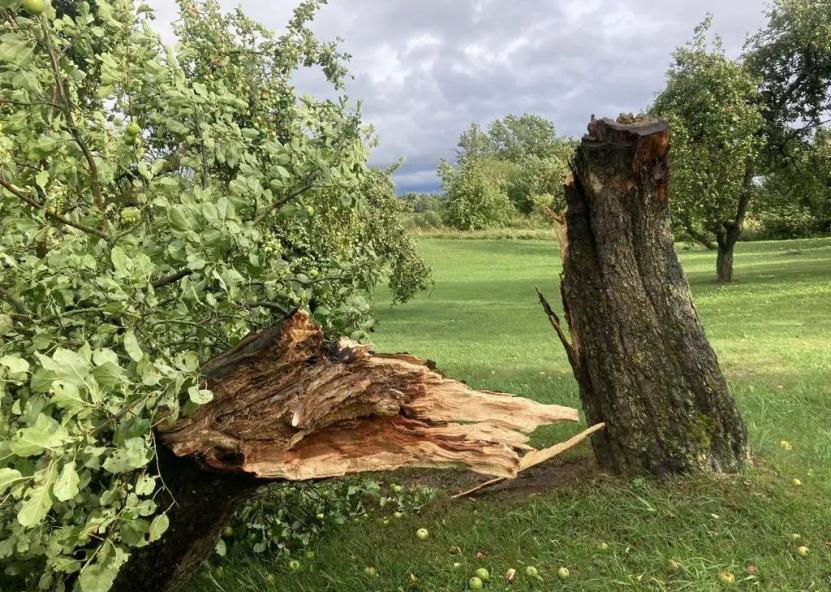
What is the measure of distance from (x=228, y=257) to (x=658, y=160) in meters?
2.81

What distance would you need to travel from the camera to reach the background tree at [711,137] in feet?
53.9

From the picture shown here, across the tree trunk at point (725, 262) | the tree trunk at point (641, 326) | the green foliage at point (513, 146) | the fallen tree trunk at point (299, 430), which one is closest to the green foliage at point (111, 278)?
the fallen tree trunk at point (299, 430)

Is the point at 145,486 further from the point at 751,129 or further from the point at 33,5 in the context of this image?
the point at 751,129

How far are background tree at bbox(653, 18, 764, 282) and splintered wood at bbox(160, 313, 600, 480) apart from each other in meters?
15.5

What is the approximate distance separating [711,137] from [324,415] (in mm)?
17021

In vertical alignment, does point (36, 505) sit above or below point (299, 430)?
above

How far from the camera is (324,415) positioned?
9.14ft

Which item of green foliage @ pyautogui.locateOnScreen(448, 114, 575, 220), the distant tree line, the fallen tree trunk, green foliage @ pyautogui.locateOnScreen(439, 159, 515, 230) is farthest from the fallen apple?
green foliage @ pyautogui.locateOnScreen(448, 114, 575, 220)

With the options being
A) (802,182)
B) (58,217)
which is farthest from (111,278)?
(802,182)

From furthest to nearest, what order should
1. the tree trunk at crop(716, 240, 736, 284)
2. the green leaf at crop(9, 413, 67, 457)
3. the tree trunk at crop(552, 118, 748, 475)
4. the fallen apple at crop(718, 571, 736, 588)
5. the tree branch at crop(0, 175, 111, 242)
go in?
the tree trunk at crop(716, 240, 736, 284) < the tree trunk at crop(552, 118, 748, 475) < the fallen apple at crop(718, 571, 736, 588) < the tree branch at crop(0, 175, 111, 242) < the green leaf at crop(9, 413, 67, 457)

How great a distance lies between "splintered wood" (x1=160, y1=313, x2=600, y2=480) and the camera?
268cm

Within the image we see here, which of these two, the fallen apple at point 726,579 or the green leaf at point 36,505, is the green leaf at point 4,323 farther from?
the fallen apple at point 726,579

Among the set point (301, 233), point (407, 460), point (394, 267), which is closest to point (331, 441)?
point (407, 460)

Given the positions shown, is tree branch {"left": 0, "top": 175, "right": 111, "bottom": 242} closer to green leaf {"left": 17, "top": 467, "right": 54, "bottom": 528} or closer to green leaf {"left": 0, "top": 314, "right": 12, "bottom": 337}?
green leaf {"left": 0, "top": 314, "right": 12, "bottom": 337}
